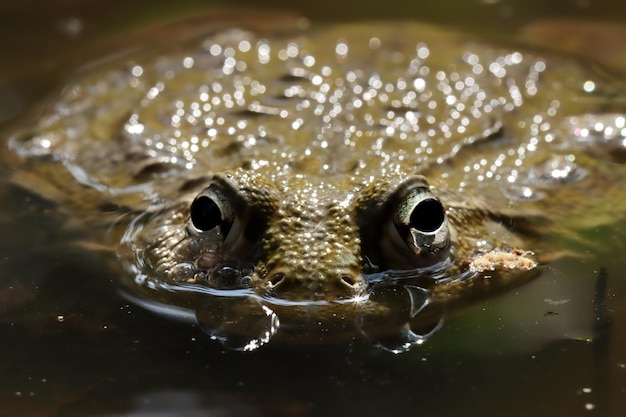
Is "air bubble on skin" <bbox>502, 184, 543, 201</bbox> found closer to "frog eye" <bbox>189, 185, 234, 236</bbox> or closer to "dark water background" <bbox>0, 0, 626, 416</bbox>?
"dark water background" <bbox>0, 0, 626, 416</bbox>

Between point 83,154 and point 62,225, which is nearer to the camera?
point 62,225

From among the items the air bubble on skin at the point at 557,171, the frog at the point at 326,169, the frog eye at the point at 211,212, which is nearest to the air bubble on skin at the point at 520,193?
the frog at the point at 326,169

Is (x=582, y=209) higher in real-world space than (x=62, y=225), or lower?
higher

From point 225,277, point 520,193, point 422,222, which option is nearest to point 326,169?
point 422,222

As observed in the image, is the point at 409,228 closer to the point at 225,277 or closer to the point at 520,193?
the point at 225,277

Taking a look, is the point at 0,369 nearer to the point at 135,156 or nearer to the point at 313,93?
the point at 135,156

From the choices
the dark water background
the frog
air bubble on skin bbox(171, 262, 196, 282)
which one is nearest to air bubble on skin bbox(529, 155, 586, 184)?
the frog

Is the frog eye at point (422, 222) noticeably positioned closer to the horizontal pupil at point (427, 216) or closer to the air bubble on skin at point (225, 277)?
the horizontal pupil at point (427, 216)

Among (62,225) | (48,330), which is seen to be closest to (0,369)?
(48,330)
